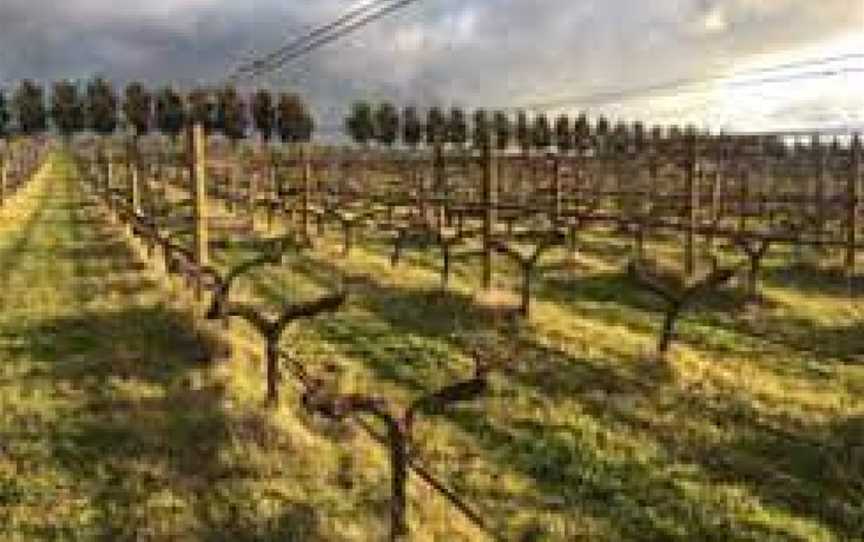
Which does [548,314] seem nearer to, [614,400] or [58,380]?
[614,400]

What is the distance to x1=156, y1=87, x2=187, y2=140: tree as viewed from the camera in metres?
138

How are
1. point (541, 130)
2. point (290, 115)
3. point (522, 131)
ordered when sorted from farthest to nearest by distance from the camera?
point (290, 115) → point (541, 130) → point (522, 131)

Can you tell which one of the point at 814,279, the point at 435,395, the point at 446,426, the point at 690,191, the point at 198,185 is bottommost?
the point at 446,426

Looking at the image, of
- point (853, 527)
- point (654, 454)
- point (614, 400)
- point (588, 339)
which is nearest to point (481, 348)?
point (588, 339)

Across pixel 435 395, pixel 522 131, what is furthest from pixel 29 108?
pixel 435 395

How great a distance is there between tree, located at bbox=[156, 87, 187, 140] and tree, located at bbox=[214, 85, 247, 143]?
17.8 feet

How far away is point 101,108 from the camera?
152250 mm

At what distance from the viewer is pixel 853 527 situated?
460 inches

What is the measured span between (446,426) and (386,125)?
11662cm

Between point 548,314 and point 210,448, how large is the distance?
945cm

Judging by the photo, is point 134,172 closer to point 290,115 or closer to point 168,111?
point 290,115

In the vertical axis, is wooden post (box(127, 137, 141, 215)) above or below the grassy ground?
above

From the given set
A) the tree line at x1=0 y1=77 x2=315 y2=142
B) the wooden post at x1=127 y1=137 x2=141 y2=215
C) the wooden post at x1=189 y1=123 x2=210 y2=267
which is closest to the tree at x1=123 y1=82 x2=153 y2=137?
the tree line at x1=0 y1=77 x2=315 y2=142

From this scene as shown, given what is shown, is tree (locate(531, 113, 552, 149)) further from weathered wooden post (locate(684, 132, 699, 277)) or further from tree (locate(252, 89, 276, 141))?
weathered wooden post (locate(684, 132, 699, 277))
